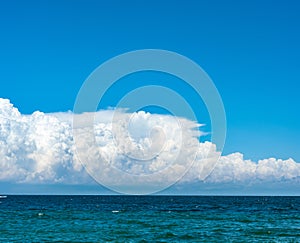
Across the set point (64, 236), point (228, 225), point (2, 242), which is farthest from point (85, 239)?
point (228, 225)

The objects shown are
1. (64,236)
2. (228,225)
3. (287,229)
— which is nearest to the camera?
(64,236)

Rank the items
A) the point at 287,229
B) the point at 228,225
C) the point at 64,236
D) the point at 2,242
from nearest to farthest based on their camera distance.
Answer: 1. the point at 2,242
2. the point at 64,236
3. the point at 287,229
4. the point at 228,225

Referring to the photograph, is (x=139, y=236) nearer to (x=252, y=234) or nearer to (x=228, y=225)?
(x=252, y=234)

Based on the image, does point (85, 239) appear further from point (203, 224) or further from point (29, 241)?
point (203, 224)

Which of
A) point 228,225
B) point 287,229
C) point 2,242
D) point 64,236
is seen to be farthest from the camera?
point 228,225

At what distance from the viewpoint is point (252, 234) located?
6606cm

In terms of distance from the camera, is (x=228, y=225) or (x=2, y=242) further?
(x=228, y=225)

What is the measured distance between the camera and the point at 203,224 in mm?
80375

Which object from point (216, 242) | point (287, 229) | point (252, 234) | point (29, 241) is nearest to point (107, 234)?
point (29, 241)

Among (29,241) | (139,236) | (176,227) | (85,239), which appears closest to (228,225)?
(176,227)

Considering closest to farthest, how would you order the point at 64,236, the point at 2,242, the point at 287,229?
1. the point at 2,242
2. the point at 64,236
3. the point at 287,229

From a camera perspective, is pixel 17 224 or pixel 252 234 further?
pixel 17 224

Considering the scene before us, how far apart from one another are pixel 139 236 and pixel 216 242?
10.5 m

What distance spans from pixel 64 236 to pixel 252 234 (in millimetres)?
24725
